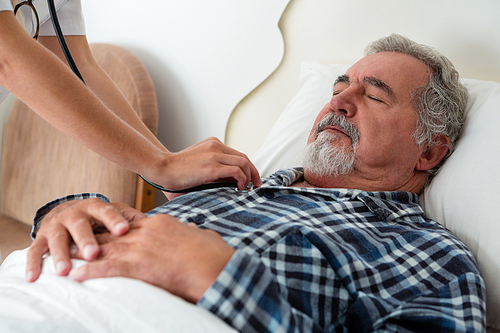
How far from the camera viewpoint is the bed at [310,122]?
544mm

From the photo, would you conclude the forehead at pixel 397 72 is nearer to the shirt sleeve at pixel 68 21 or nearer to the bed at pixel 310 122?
the bed at pixel 310 122

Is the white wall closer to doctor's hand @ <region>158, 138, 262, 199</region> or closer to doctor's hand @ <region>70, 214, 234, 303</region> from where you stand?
doctor's hand @ <region>158, 138, 262, 199</region>

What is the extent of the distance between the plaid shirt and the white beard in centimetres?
11

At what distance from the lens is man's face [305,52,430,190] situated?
41.4 inches

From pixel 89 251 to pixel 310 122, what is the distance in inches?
35.8

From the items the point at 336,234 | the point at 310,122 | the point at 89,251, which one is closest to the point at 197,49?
the point at 310,122

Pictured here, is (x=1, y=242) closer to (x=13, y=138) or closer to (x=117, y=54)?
(x=13, y=138)

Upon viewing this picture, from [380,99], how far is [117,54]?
50.7 inches

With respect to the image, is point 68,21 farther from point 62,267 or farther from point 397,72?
point 397,72

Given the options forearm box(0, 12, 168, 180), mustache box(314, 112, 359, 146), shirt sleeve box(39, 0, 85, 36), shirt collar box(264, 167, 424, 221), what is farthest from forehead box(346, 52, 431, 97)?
shirt sleeve box(39, 0, 85, 36)

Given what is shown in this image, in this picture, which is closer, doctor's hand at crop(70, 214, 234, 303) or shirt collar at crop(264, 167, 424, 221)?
doctor's hand at crop(70, 214, 234, 303)

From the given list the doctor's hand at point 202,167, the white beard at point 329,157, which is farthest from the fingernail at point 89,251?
the white beard at point 329,157

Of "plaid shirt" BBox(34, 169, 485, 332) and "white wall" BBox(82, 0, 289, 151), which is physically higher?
"white wall" BBox(82, 0, 289, 151)

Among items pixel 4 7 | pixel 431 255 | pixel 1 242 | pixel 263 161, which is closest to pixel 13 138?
pixel 1 242
